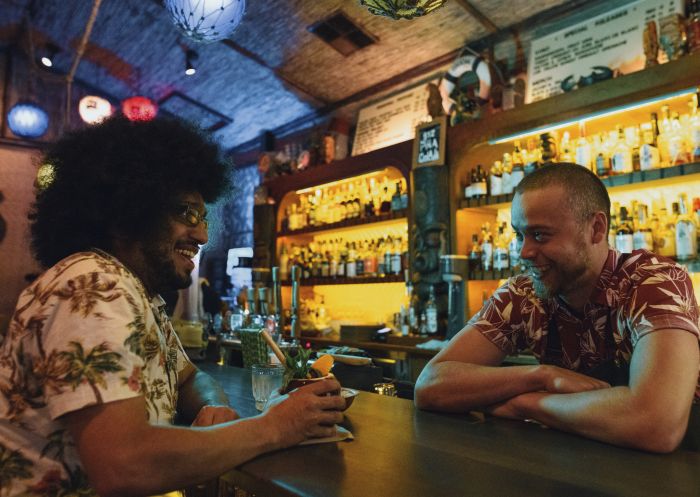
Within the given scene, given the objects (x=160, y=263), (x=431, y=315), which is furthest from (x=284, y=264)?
(x=160, y=263)

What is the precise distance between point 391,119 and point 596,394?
3.94m

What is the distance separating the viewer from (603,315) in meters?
1.54

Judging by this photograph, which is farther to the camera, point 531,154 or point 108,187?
point 531,154

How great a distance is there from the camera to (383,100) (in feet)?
16.3

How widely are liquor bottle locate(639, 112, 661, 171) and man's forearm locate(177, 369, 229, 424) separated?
2653 mm

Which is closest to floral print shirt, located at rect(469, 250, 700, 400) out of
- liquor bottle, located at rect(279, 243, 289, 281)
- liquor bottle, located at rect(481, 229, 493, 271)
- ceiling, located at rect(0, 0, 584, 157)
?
liquor bottle, located at rect(481, 229, 493, 271)

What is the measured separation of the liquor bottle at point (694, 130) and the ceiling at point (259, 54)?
4.33ft

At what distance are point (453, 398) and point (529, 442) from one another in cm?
32

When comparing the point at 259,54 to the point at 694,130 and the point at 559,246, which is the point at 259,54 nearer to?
the point at 694,130

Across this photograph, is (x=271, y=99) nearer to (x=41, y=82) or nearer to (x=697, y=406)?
(x=41, y=82)

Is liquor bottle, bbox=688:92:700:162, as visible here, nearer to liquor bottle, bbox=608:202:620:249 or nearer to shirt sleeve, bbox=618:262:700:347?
liquor bottle, bbox=608:202:620:249

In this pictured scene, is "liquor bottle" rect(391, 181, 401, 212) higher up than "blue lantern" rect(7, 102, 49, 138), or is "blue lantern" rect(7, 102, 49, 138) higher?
"blue lantern" rect(7, 102, 49, 138)

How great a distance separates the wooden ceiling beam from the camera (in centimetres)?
384

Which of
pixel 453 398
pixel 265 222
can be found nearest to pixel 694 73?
pixel 453 398
